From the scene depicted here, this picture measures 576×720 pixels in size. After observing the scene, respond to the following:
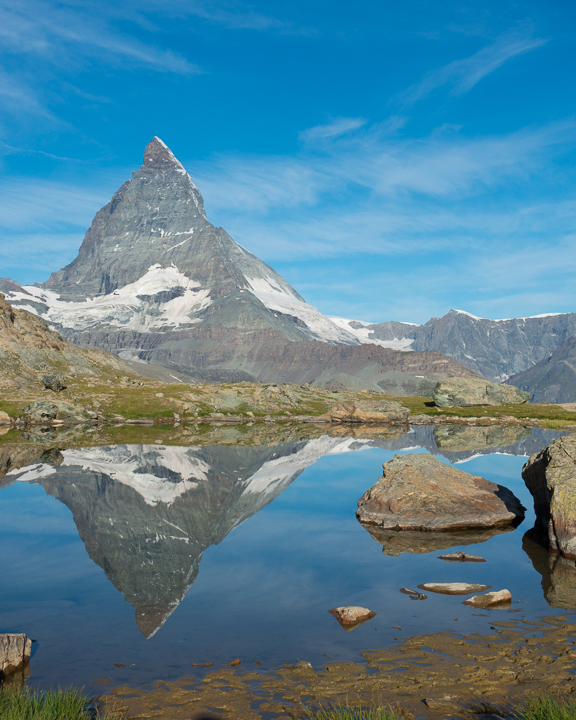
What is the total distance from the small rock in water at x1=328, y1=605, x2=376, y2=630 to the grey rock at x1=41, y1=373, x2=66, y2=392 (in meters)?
136

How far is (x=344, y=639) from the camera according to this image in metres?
18.0

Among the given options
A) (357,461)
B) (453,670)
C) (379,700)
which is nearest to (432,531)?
(453,670)

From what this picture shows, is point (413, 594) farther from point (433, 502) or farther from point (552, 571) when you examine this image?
point (433, 502)

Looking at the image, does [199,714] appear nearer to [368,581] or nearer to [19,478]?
[368,581]

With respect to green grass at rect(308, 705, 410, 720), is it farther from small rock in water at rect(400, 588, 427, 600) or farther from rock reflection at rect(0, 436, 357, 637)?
small rock in water at rect(400, 588, 427, 600)

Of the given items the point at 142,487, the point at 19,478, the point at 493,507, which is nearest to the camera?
the point at 493,507

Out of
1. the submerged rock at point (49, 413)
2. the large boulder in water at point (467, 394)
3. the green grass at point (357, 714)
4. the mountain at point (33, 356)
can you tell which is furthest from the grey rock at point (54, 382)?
the green grass at point (357, 714)

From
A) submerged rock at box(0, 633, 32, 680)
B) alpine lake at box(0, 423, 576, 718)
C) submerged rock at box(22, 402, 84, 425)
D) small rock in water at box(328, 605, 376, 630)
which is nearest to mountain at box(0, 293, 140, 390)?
submerged rock at box(22, 402, 84, 425)

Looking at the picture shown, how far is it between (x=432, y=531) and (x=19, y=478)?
38662 mm

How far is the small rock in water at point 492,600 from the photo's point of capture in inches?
819

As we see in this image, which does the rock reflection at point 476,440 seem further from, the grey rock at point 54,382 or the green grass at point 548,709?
the grey rock at point 54,382

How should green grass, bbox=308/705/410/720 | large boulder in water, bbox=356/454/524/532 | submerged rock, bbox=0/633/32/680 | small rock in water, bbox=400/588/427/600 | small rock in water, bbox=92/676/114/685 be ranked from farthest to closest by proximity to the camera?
large boulder in water, bbox=356/454/524/532 → small rock in water, bbox=400/588/427/600 → submerged rock, bbox=0/633/32/680 → small rock in water, bbox=92/676/114/685 → green grass, bbox=308/705/410/720

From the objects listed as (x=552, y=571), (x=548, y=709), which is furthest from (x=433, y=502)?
(x=548, y=709)

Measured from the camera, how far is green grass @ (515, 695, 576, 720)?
36.4ft
